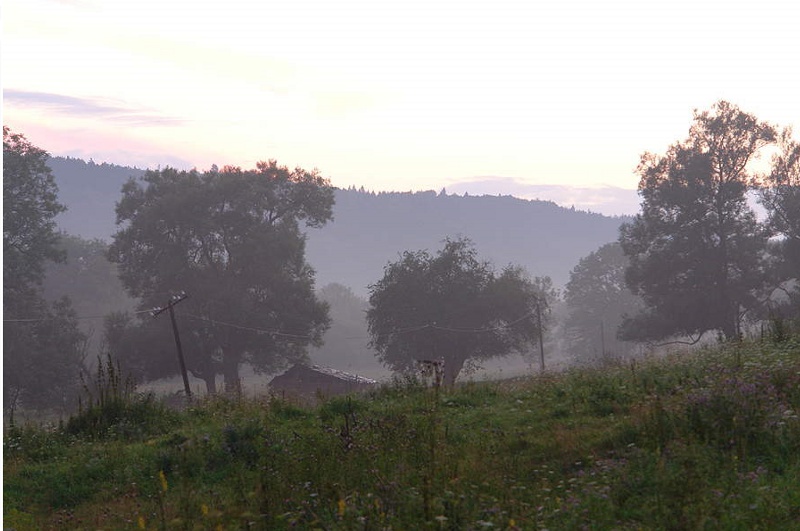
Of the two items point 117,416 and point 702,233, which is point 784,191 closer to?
point 702,233

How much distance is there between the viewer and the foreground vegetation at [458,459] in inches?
260

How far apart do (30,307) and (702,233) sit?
41987 mm

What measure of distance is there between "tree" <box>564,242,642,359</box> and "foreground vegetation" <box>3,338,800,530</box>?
80.4m

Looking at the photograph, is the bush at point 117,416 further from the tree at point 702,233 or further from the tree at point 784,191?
the tree at point 784,191

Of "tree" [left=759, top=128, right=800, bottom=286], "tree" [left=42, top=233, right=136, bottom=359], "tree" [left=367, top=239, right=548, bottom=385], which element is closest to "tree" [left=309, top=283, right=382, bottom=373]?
"tree" [left=42, top=233, right=136, bottom=359]

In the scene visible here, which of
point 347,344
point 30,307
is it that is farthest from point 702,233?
point 347,344

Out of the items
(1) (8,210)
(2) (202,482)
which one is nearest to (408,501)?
(2) (202,482)

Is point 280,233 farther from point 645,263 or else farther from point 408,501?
point 408,501

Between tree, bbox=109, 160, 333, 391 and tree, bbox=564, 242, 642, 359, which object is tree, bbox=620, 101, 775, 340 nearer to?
tree, bbox=109, 160, 333, 391

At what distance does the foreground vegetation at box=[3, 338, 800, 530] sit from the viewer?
6594 millimetres

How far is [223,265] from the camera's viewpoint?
54500 mm

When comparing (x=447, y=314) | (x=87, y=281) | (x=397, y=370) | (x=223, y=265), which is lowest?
(x=397, y=370)

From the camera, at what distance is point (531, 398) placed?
42.8 feet

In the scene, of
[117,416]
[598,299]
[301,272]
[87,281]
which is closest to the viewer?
[117,416]
